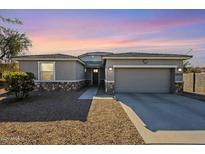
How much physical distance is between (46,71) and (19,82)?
521 centimetres

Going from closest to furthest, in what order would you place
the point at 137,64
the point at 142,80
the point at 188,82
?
the point at 137,64 < the point at 142,80 < the point at 188,82

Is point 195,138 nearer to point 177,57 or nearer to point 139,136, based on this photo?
point 139,136

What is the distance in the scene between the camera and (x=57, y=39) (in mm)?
17859

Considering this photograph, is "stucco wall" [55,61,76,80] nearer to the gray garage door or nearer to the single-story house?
the single-story house

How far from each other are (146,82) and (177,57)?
2795 millimetres

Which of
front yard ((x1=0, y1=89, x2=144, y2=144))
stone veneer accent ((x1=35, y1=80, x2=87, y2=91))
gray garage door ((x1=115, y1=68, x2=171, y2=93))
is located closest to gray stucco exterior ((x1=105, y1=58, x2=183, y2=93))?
gray garage door ((x1=115, y1=68, x2=171, y2=93))

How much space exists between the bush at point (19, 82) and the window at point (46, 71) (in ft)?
12.9

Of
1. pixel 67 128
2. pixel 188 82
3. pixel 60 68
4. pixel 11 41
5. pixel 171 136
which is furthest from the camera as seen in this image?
pixel 11 41

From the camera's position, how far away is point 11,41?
2634 cm

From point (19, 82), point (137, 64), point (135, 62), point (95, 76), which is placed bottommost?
point (19, 82)

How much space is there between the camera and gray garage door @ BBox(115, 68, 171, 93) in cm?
1585

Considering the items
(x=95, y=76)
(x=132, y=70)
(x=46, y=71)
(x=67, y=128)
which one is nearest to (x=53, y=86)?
(x=46, y=71)

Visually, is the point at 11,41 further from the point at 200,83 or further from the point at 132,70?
the point at 200,83

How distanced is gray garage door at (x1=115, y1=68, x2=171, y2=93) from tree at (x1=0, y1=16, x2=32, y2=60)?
16325mm
